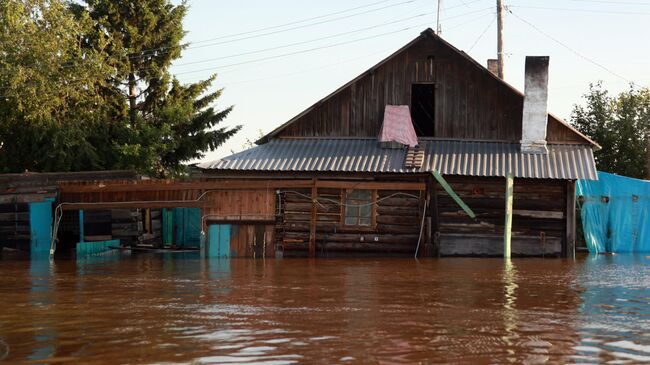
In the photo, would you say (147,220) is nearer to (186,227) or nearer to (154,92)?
(186,227)

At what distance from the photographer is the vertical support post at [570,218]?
24.5 metres

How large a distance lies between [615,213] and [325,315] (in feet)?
56.9

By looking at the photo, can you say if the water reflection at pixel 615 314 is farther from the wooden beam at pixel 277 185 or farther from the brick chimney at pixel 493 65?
the brick chimney at pixel 493 65

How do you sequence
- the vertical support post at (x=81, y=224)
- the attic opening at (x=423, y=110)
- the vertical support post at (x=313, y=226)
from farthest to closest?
the vertical support post at (x=81, y=224), the attic opening at (x=423, y=110), the vertical support post at (x=313, y=226)

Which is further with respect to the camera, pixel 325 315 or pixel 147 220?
pixel 147 220

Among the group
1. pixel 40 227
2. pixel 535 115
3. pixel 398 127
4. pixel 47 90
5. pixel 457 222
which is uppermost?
pixel 47 90

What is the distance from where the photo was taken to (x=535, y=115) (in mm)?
24984

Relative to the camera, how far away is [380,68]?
85.9 ft

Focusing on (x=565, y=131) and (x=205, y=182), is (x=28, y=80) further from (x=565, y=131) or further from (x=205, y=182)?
(x=565, y=131)

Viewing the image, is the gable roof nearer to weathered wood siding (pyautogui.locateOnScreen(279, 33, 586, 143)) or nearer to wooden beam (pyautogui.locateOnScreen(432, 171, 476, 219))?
weathered wood siding (pyautogui.locateOnScreen(279, 33, 586, 143))

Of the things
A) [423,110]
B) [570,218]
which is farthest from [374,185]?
[570,218]

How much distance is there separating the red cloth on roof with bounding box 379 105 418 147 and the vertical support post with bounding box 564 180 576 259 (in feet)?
14.7

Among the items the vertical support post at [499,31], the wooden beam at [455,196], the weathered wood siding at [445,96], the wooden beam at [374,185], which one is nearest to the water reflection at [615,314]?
the wooden beam at [455,196]

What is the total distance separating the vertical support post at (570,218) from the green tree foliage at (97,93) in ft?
56.3
